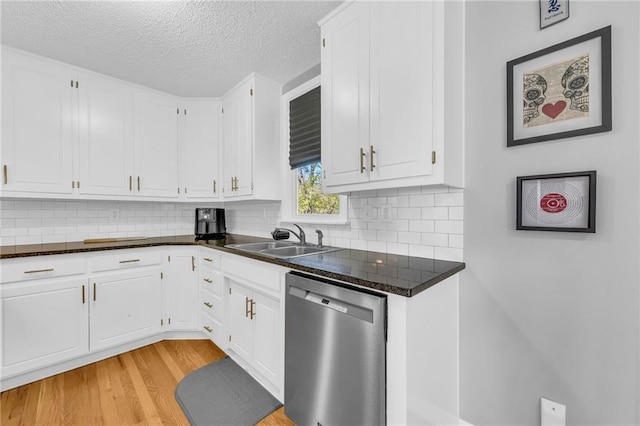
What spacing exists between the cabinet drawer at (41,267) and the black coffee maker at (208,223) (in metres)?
0.99

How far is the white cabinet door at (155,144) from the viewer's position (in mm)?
2781

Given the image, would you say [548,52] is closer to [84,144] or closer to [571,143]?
[571,143]

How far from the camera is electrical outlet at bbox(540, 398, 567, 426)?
3.98 feet

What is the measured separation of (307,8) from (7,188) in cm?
257

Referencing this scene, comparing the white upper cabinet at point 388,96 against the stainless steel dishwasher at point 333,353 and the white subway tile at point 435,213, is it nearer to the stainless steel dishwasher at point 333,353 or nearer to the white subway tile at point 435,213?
the white subway tile at point 435,213

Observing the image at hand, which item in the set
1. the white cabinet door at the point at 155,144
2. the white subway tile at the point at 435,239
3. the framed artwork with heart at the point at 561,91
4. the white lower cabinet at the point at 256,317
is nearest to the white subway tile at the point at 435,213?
the white subway tile at the point at 435,239

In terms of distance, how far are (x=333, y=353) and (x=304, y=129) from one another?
6.07ft

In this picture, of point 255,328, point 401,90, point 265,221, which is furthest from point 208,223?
point 401,90

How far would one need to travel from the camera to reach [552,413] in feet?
4.03

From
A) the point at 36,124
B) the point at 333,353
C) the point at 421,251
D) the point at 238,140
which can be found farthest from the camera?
the point at 238,140

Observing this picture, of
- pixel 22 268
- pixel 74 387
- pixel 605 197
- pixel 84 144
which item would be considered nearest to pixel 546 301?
pixel 605 197

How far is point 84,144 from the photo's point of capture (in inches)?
97.3

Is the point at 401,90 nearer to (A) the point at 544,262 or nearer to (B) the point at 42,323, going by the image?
(A) the point at 544,262

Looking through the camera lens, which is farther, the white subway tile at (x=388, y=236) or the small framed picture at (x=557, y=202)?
the white subway tile at (x=388, y=236)
